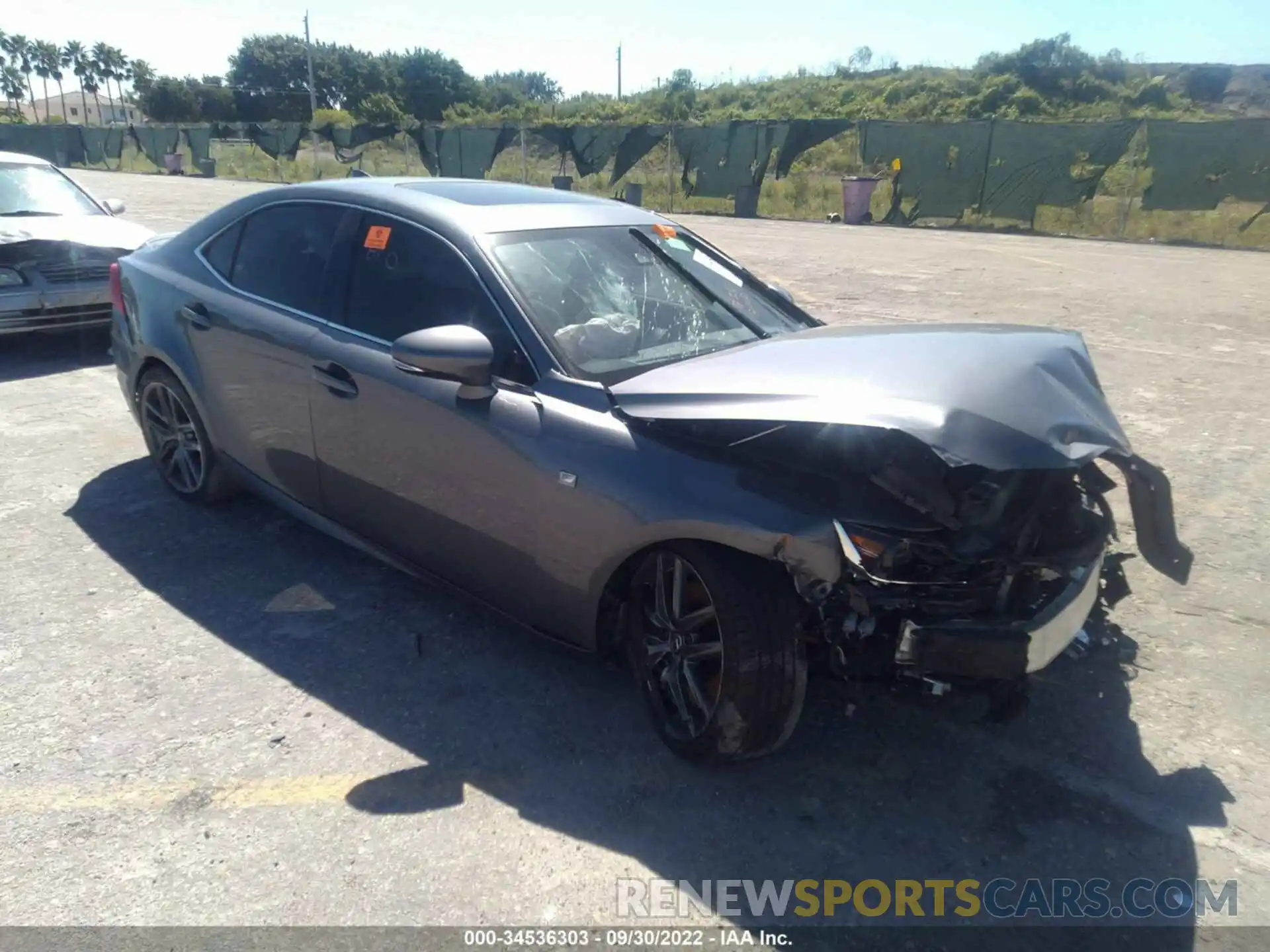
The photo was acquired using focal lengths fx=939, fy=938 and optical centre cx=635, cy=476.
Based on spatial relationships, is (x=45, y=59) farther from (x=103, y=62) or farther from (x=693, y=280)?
(x=693, y=280)

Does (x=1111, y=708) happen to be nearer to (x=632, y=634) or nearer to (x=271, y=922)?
(x=632, y=634)

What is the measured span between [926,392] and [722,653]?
957mm

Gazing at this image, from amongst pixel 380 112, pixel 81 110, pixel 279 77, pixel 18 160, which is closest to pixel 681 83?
pixel 380 112

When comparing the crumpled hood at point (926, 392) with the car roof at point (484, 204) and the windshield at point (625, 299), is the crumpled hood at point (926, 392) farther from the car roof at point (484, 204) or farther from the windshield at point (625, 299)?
the car roof at point (484, 204)

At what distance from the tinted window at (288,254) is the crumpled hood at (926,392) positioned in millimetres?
1611

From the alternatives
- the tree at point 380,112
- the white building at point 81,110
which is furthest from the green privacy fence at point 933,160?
the white building at point 81,110

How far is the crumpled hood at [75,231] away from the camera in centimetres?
729

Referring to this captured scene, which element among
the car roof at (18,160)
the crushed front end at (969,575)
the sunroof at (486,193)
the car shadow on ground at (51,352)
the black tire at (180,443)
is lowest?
the car shadow on ground at (51,352)

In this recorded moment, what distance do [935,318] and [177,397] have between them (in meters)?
7.12

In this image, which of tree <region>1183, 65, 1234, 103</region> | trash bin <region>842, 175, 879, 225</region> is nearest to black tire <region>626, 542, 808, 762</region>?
trash bin <region>842, 175, 879, 225</region>

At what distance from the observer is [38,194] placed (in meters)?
8.16

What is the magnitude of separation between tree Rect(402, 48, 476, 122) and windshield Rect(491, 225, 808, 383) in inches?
3056

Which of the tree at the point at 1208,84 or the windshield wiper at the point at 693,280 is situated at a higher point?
the tree at the point at 1208,84

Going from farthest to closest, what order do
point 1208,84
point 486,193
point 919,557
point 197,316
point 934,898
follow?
point 1208,84, point 197,316, point 486,193, point 919,557, point 934,898
